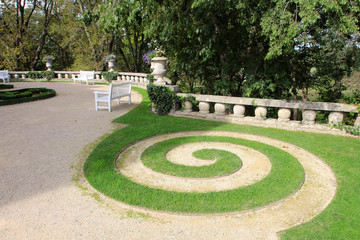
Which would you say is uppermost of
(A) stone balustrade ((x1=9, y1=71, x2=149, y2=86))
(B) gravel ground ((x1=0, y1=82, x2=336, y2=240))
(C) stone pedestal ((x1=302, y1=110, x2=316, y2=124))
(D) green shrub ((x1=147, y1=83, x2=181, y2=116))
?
(A) stone balustrade ((x1=9, y1=71, x2=149, y2=86))

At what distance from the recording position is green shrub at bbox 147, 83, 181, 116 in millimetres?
7773

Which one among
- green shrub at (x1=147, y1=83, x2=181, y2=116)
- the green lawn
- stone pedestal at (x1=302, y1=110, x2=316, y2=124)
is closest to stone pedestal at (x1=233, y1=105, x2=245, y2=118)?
the green lawn

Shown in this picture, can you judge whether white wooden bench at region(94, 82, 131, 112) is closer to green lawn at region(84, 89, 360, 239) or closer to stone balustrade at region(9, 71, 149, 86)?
green lawn at region(84, 89, 360, 239)

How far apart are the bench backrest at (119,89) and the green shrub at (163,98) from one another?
4.62 ft

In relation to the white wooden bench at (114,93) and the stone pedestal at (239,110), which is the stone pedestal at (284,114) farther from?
the white wooden bench at (114,93)

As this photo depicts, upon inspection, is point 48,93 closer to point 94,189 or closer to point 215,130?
point 215,130

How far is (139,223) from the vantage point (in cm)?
282

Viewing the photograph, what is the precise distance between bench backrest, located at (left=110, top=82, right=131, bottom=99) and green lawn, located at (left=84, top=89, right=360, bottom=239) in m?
2.71

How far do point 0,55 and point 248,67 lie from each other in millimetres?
23077

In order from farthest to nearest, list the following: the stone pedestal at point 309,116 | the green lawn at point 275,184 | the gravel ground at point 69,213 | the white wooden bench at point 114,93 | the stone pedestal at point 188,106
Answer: the white wooden bench at point 114,93
the stone pedestal at point 188,106
the stone pedestal at point 309,116
the green lawn at point 275,184
the gravel ground at point 69,213

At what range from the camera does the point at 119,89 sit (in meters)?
8.97

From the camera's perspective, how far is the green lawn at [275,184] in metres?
2.78

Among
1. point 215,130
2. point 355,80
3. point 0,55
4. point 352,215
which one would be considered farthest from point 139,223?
point 0,55

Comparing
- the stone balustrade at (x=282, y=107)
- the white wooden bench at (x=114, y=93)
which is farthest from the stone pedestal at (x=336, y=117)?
the white wooden bench at (x=114, y=93)
